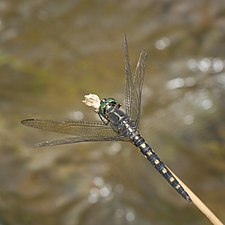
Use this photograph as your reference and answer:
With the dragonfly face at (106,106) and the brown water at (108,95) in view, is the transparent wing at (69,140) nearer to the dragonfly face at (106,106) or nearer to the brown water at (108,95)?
the dragonfly face at (106,106)

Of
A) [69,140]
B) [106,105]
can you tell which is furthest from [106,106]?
[69,140]

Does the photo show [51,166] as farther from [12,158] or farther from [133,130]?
[133,130]

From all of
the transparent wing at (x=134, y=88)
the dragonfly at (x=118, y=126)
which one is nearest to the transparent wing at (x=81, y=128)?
the dragonfly at (x=118, y=126)

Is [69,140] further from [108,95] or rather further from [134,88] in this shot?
[108,95]

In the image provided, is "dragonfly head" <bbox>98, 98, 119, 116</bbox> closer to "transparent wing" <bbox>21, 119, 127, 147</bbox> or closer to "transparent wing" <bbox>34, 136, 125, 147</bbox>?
"transparent wing" <bbox>21, 119, 127, 147</bbox>

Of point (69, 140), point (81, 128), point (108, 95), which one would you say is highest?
point (108, 95)

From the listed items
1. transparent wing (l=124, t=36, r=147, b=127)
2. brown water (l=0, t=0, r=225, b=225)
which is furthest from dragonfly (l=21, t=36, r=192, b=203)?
brown water (l=0, t=0, r=225, b=225)
